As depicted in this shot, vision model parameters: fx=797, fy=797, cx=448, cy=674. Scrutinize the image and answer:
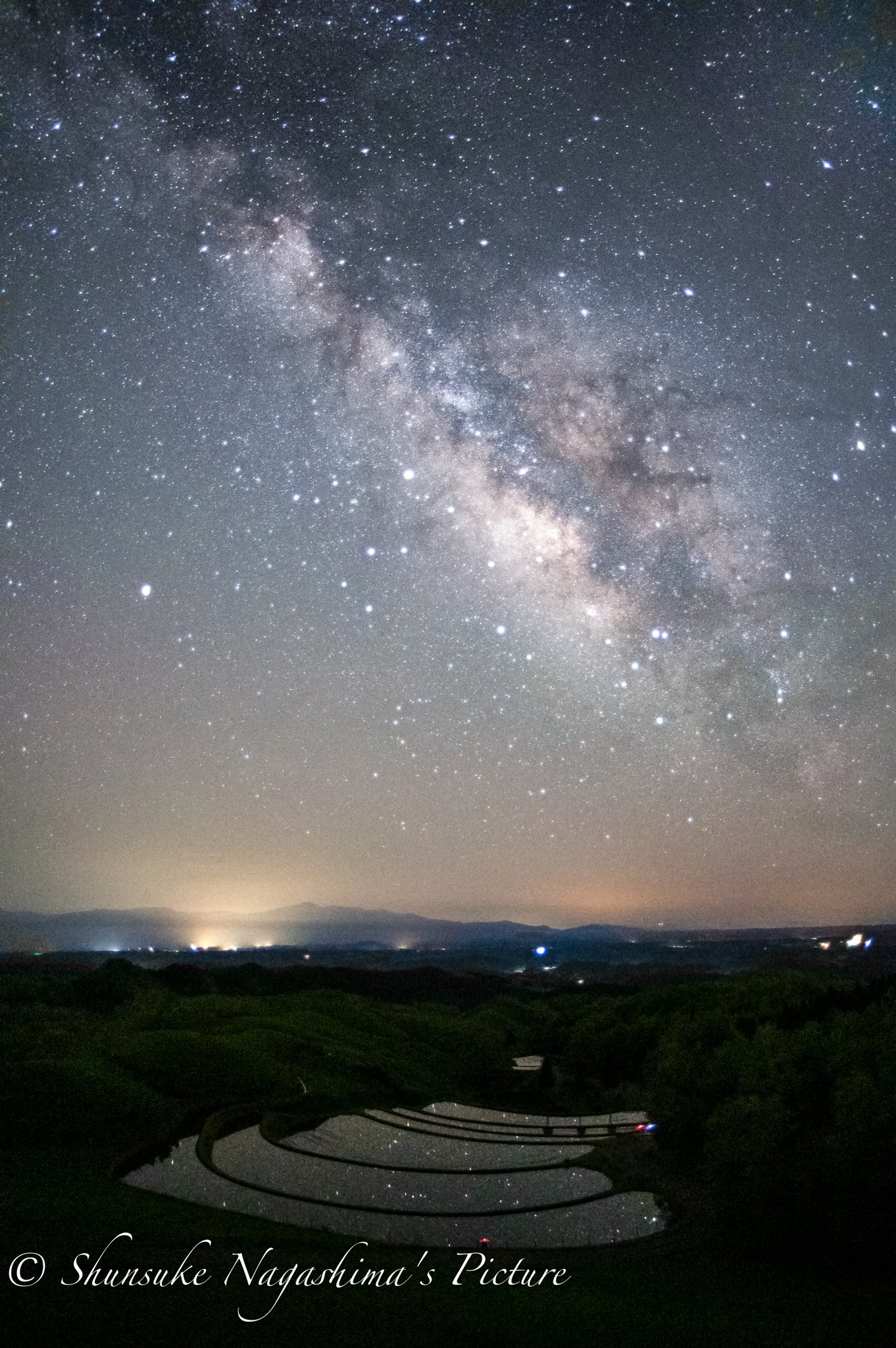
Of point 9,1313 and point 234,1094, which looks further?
point 234,1094

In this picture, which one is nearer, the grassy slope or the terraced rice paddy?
the grassy slope

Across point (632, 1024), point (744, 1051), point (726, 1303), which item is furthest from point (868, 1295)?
point (632, 1024)

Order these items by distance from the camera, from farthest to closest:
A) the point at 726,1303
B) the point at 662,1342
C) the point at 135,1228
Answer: the point at 135,1228
the point at 726,1303
the point at 662,1342

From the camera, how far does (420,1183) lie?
18.6 metres

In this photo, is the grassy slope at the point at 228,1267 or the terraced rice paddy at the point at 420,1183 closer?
the grassy slope at the point at 228,1267

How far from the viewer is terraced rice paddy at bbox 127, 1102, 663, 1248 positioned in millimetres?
15844

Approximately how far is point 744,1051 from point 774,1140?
4266 mm

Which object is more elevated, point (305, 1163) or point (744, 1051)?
point (744, 1051)

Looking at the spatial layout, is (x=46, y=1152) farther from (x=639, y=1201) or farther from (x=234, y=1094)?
(x=639, y=1201)

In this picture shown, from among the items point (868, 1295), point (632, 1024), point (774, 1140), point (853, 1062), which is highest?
point (853, 1062)

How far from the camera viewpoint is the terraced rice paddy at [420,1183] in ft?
52.0

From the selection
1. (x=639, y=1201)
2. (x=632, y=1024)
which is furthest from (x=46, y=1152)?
(x=632, y=1024)

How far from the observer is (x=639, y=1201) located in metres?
18.0

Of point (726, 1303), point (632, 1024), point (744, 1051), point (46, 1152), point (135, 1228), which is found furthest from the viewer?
point (632, 1024)
